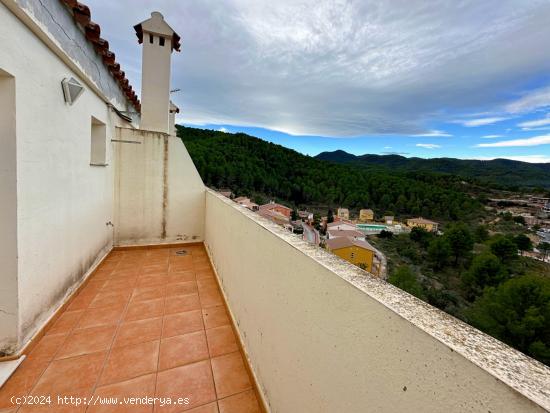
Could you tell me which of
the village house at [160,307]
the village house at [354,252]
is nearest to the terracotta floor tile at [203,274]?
the village house at [160,307]

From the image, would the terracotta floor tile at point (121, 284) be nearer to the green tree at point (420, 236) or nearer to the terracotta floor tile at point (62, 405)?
the terracotta floor tile at point (62, 405)

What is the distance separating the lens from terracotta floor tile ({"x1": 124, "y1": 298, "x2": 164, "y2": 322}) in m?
2.44

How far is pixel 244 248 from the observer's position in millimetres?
2076

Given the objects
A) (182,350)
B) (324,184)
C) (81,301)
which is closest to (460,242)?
(324,184)

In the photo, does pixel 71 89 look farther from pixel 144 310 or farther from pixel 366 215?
pixel 366 215

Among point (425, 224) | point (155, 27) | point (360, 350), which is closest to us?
point (360, 350)

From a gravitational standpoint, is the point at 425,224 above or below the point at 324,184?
below

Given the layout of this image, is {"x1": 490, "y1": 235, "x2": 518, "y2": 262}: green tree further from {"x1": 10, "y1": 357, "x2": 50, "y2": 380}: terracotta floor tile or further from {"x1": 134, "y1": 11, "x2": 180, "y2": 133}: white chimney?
{"x1": 10, "y1": 357, "x2": 50, "y2": 380}: terracotta floor tile

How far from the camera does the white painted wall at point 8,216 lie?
61.9 inches

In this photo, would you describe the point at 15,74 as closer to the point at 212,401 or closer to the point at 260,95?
the point at 212,401

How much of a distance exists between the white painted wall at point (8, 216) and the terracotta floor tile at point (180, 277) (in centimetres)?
158

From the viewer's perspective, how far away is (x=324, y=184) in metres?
54.4

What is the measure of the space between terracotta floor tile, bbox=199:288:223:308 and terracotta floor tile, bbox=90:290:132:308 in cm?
84

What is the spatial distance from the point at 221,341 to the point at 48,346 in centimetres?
141
